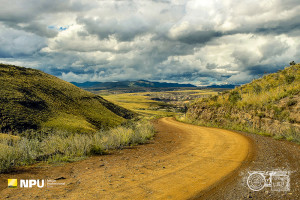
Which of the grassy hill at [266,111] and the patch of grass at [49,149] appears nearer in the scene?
the patch of grass at [49,149]

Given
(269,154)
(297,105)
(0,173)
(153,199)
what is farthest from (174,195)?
(297,105)

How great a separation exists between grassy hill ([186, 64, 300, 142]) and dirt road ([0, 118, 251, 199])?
759cm

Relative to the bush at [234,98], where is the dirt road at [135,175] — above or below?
below

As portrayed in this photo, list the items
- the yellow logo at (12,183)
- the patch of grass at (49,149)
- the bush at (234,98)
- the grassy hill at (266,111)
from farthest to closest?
the bush at (234,98) < the grassy hill at (266,111) < the patch of grass at (49,149) < the yellow logo at (12,183)

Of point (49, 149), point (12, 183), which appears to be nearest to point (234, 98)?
point (49, 149)

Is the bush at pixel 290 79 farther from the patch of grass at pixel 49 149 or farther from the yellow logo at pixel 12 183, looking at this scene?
the yellow logo at pixel 12 183

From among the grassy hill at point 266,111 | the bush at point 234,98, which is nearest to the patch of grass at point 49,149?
the grassy hill at point 266,111

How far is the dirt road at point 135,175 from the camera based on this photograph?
5.44 metres

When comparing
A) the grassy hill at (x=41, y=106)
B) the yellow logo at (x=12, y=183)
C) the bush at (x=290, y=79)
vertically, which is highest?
the bush at (x=290, y=79)

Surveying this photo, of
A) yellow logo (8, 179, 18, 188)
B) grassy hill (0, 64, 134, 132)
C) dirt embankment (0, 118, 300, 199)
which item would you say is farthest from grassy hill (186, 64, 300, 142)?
yellow logo (8, 179, 18, 188)

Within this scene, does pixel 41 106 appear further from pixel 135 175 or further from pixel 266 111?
pixel 266 111

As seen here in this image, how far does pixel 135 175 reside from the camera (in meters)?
7.02

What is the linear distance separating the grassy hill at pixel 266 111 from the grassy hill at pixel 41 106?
42.1 feet

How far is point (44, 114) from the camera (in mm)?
13695
